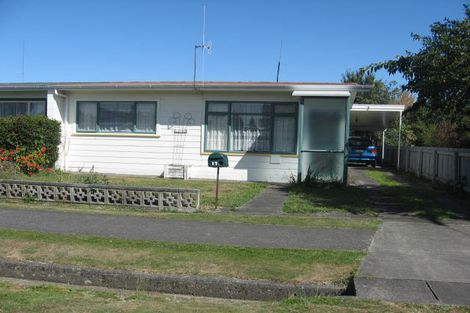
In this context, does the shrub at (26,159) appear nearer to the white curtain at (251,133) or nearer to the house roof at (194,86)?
the house roof at (194,86)

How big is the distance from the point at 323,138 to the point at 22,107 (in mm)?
11291

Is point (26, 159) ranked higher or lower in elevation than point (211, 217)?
higher

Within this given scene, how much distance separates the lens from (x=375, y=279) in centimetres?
575

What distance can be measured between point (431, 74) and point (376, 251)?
555cm

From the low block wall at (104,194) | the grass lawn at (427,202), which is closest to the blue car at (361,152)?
the grass lawn at (427,202)

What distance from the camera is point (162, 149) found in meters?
17.3

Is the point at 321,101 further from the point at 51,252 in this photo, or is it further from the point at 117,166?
the point at 51,252

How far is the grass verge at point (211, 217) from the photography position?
30.4 feet

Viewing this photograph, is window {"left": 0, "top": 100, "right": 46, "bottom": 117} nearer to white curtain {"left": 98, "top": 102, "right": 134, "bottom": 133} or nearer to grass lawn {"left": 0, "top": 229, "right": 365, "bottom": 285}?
white curtain {"left": 98, "top": 102, "right": 134, "bottom": 133}

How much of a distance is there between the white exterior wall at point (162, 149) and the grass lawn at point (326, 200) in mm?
1837

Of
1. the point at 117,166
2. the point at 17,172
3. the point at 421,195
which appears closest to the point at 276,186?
the point at 421,195

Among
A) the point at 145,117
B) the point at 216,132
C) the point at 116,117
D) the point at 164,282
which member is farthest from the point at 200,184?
the point at 164,282

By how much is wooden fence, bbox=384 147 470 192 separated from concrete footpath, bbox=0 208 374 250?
24.3ft

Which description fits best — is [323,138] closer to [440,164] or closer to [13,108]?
[440,164]
